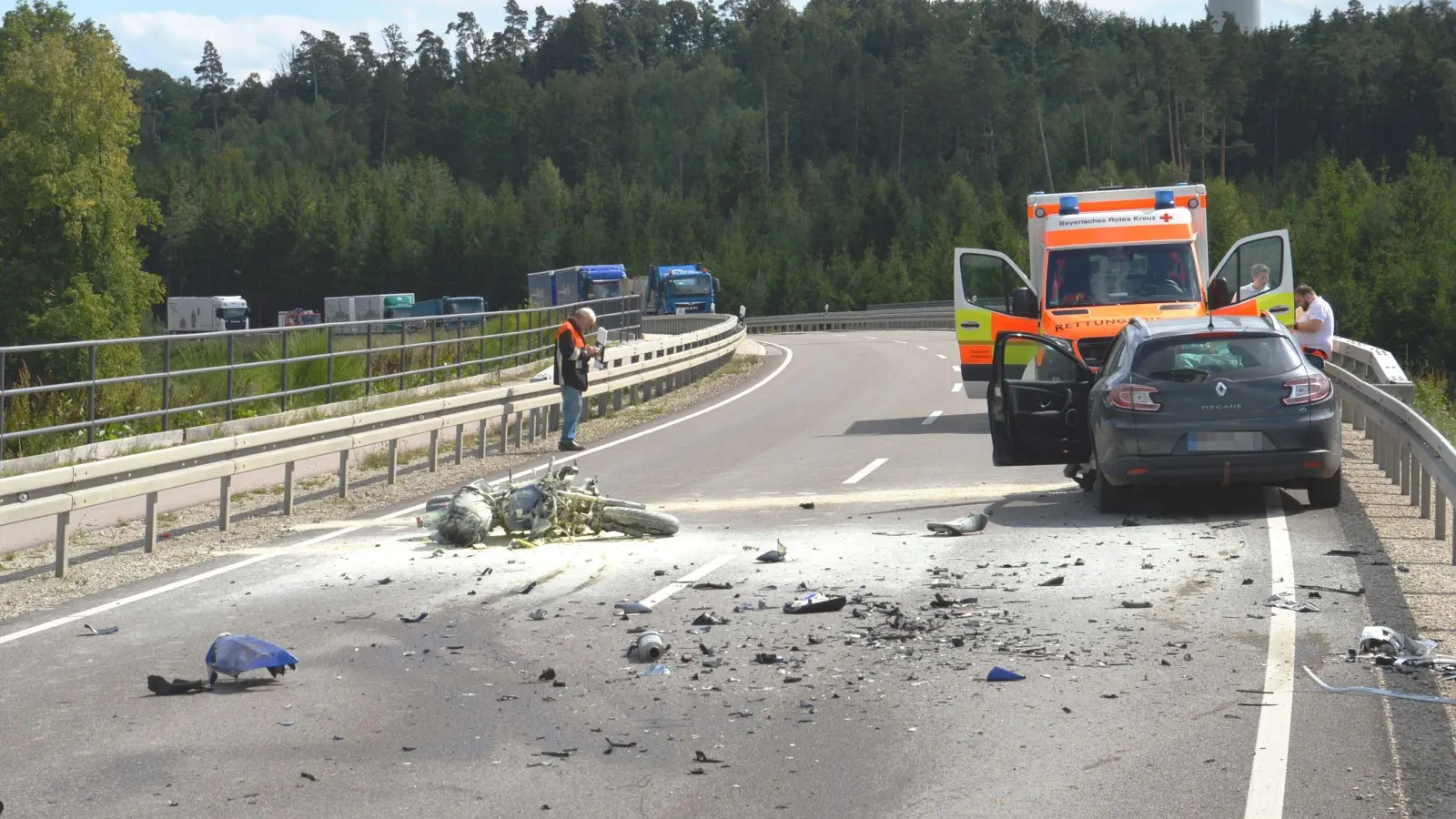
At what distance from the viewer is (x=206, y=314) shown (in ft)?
325

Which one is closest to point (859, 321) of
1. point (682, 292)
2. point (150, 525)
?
point (682, 292)

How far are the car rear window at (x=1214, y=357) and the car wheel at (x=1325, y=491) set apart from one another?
885 mm

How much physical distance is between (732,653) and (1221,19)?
17529 cm

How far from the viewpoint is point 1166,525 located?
12.9 meters

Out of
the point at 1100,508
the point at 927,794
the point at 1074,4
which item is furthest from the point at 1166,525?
the point at 1074,4

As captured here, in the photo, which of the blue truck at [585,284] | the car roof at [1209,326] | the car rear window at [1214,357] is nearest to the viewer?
the car rear window at [1214,357]

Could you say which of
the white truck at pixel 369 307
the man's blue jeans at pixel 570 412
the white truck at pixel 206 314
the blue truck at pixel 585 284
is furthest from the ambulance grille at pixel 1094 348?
the white truck at pixel 206 314

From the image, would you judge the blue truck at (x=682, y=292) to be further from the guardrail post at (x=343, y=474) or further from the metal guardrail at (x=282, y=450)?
the guardrail post at (x=343, y=474)

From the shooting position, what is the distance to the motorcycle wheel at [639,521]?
1318 centimetres

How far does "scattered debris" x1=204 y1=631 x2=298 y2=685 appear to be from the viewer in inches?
323

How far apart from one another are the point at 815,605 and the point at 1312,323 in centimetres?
1119

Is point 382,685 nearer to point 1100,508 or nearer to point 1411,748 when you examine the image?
point 1411,748

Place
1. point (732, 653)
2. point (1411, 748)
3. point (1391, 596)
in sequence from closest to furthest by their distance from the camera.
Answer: point (1411, 748)
point (732, 653)
point (1391, 596)

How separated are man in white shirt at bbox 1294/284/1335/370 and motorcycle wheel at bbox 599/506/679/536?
354 inches
